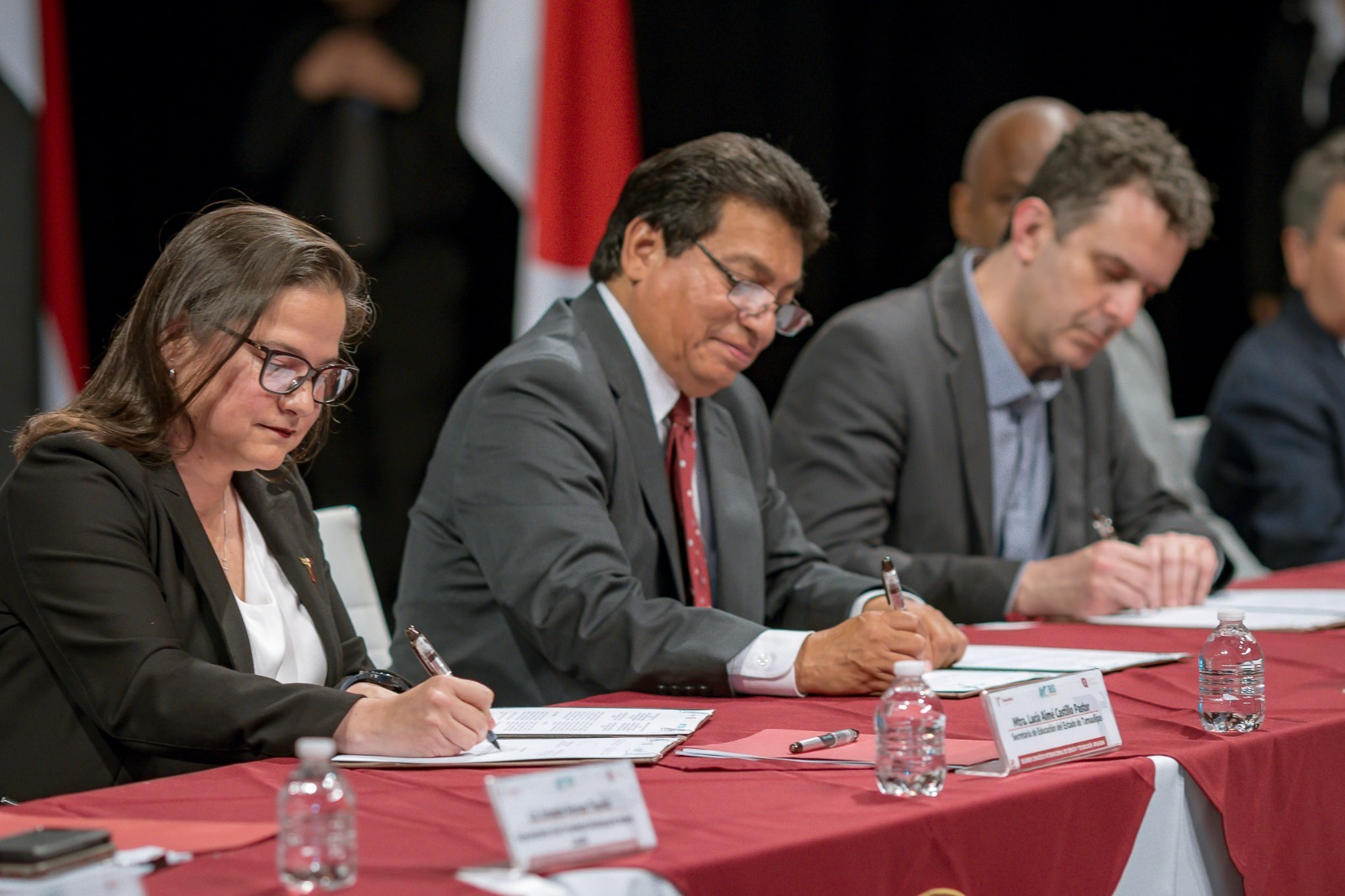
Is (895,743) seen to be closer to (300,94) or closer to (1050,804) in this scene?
(1050,804)

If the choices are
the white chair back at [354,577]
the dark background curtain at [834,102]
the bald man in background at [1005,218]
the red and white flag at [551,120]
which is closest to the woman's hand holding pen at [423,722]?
the white chair back at [354,577]

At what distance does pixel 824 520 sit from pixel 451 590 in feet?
3.25

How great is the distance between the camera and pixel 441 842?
1.35m

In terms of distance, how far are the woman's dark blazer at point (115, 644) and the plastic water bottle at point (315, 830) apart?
0.48 m

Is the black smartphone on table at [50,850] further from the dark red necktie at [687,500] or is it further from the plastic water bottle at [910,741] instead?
the dark red necktie at [687,500]

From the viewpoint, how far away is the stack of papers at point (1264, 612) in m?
2.71

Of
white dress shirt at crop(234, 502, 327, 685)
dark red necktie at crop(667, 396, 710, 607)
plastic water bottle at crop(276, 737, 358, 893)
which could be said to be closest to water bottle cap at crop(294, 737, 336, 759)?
plastic water bottle at crop(276, 737, 358, 893)

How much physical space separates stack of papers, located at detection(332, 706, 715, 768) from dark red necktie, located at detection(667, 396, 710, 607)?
59 centimetres

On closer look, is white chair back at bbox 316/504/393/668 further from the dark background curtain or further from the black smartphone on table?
the black smartphone on table

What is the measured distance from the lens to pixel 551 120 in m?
4.15

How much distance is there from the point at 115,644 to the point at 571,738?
554 mm

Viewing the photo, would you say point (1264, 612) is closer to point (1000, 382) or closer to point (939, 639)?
point (1000, 382)

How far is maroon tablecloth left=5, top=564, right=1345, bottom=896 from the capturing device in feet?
4.29

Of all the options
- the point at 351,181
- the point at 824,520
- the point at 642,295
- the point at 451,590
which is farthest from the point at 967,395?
the point at 351,181
